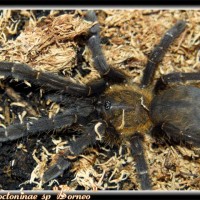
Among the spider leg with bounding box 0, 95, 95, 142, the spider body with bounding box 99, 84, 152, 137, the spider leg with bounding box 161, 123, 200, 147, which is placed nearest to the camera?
the spider leg with bounding box 0, 95, 95, 142

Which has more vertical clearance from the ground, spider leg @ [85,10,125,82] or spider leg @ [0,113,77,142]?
spider leg @ [85,10,125,82]

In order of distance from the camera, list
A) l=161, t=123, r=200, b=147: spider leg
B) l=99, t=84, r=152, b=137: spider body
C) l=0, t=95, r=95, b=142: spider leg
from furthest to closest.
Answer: l=99, t=84, r=152, b=137: spider body
l=161, t=123, r=200, b=147: spider leg
l=0, t=95, r=95, b=142: spider leg

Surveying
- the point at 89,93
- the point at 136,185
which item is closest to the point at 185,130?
the point at 136,185

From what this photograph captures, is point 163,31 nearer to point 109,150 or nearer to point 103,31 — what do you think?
point 103,31

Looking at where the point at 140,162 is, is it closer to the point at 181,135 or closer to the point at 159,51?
the point at 181,135

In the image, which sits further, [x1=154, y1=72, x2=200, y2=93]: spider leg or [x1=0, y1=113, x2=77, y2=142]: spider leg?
[x1=154, y1=72, x2=200, y2=93]: spider leg

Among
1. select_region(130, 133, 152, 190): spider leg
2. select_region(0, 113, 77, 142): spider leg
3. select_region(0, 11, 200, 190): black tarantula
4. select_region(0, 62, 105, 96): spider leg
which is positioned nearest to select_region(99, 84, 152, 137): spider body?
select_region(0, 11, 200, 190): black tarantula

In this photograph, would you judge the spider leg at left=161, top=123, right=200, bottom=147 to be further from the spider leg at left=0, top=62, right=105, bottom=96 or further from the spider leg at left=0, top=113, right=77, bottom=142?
the spider leg at left=0, top=113, right=77, bottom=142

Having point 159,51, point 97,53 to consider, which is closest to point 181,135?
point 159,51
